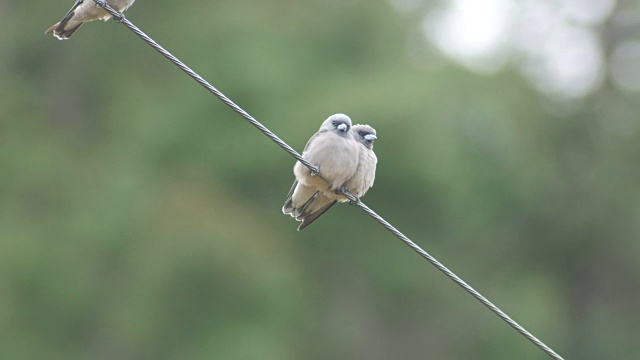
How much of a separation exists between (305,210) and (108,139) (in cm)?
956

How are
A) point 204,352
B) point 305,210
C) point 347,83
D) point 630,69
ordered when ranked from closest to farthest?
1. point 305,210
2. point 204,352
3. point 347,83
4. point 630,69

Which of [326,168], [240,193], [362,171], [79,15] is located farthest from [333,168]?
[240,193]

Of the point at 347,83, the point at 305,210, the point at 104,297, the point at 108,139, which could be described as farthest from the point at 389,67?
the point at 305,210

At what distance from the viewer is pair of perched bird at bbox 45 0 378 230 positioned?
745 centimetres

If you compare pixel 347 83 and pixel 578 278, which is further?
pixel 578 278

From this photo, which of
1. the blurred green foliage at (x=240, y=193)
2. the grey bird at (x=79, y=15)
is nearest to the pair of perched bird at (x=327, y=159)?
the grey bird at (x=79, y=15)

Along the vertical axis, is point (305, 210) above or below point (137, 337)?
above

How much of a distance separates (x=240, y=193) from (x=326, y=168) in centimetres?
922

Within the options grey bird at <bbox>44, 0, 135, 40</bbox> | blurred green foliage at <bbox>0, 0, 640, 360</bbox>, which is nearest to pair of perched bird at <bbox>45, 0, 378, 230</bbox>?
grey bird at <bbox>44, 0, 135, 40</bbox>

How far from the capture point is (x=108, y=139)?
56.0ft

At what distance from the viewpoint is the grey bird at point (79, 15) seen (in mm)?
7551

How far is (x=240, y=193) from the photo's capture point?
Result: 1655cm

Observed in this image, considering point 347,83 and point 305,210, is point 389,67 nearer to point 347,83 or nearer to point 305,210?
point 347,83

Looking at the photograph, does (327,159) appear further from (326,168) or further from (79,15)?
(79,15)
